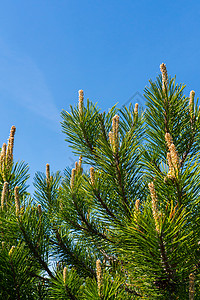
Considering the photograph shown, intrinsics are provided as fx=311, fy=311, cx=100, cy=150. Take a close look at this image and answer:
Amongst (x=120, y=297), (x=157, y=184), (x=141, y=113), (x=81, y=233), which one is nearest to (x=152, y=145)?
(x=141, y=113)

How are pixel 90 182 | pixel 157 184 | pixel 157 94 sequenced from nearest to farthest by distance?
pixel 157 184, pixel 90 182, pixel 157 94

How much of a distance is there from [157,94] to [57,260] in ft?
5.03

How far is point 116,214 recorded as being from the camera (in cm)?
209

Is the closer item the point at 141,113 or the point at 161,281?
the point at 161,281

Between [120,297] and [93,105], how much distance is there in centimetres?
135

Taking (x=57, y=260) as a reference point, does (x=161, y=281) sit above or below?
below

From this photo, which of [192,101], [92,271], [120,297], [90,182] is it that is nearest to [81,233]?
[92,271]

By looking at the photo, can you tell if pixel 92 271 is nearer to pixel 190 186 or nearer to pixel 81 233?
pixel 81 233

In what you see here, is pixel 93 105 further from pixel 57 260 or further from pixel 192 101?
pixel 57 260

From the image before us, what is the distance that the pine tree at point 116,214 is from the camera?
170cm

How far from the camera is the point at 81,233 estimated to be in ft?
7.72

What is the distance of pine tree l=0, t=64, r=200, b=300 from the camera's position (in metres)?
1.70

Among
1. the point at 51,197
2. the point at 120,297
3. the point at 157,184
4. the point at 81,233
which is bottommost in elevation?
the point at 120,297

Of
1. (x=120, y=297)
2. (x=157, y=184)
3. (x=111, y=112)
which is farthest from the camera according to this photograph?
(x=111, y=112)
